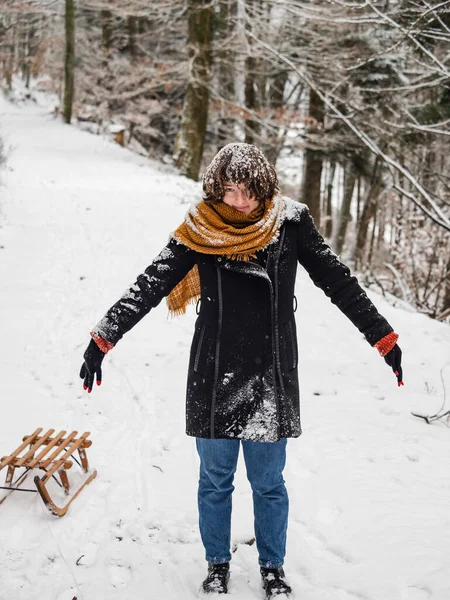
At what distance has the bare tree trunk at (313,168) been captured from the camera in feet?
46.6

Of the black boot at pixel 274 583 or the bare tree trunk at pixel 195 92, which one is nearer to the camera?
the black boot at pixel 274 583

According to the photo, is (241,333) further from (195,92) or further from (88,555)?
(195,92)

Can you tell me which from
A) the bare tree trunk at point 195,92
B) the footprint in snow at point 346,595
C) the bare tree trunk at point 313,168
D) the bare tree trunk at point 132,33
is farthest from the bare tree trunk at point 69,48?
the footprint in snow at point 346,595

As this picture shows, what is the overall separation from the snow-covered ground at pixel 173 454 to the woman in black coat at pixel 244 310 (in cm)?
71

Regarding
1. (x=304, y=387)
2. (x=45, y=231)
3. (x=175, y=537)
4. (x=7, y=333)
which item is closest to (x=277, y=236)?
(x=175, y=537)

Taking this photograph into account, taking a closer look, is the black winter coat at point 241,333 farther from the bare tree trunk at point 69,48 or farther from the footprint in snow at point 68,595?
the bare tree trunk at point 69,48

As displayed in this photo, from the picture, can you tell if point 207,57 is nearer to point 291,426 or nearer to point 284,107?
point 284,107

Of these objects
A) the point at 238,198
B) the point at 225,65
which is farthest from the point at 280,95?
the point at 238,198

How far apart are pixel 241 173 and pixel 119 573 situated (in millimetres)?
2149

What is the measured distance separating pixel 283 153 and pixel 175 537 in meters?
16.3

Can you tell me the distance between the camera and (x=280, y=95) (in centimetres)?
1798

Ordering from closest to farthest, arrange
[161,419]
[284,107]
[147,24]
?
[161,419] < [284,107] < [147,24]

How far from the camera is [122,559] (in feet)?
9.62

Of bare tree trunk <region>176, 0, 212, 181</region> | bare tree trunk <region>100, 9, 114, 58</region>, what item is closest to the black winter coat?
bare tree trunk <region>176, 0, 212, 181</region>
